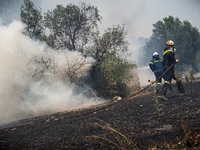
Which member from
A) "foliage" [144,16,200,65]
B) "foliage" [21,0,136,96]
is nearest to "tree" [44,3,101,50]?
"foliage" [21,0,136,96]

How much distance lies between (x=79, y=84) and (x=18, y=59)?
4.40m

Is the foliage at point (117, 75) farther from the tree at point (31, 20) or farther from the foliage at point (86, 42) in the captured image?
the tree at point (31, 20)

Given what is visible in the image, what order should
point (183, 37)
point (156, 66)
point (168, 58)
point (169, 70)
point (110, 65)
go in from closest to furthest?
1. point (169, 70)
2. point (168, 58)
3. point (156, 66)
4. point (110, 65)
5. point (183, 37)

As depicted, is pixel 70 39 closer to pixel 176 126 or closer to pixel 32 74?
pixel 32 74

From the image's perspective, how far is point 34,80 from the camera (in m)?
17.8

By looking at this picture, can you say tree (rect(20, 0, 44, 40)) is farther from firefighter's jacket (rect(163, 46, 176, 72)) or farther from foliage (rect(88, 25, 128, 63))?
firefighter's jacket (rect(163, 46, 176, 72))

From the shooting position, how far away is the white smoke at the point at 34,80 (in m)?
16.5

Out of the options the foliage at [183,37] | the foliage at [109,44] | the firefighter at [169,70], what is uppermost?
the foliage at [183,37]

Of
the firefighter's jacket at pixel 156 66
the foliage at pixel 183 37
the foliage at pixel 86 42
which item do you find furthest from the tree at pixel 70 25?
the foliage at pixel 183 37

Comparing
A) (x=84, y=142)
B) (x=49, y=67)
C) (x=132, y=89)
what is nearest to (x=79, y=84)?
(x=49, y=67)

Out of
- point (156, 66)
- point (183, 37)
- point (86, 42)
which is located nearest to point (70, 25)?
point (86, 42)

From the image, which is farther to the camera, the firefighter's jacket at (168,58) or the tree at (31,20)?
the tree at (31,20)

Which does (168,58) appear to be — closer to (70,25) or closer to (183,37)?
(70,25)

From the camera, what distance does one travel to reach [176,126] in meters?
5.66
